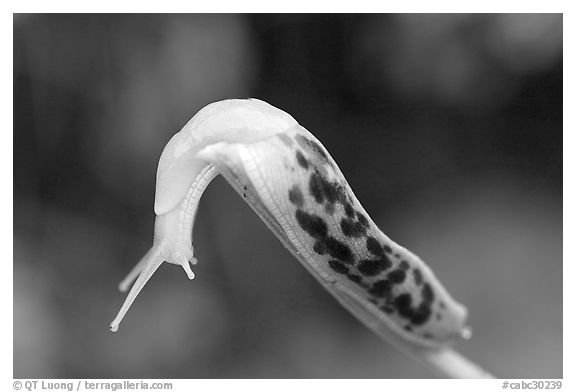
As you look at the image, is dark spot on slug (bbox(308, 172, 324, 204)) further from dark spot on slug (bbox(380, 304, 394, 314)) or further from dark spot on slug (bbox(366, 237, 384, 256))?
dark spot on slug (bbox(380, 304, 394, 314))

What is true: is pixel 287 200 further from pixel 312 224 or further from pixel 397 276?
pixel 397 276

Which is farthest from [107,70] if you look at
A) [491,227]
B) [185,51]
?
[491,227]

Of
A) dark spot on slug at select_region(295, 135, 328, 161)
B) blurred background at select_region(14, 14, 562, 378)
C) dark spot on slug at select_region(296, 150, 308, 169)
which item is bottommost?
blurred background at select_region(14, 14, 562, 378)

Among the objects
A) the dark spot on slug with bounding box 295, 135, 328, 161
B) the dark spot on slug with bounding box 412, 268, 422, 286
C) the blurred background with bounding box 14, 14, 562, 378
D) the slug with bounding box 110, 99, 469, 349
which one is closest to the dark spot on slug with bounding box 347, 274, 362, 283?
the slug with bounding box 110, 99, 469, 349

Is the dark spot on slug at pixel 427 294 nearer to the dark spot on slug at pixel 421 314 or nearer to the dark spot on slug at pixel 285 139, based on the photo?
the dark spot on slug at pixel 421 314

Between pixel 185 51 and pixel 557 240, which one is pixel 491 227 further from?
pixel 185 51

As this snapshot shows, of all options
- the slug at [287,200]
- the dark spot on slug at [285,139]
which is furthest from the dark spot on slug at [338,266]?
the dark spot on slug at [285,139]
